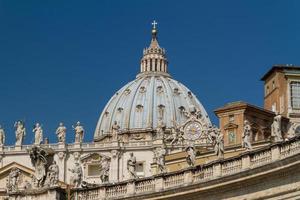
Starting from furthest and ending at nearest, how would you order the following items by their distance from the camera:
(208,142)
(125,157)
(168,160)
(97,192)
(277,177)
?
(125,157) → (208,142) → (168,160) → (97,192) → (277,177)

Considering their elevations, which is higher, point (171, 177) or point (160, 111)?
point (160, 111)

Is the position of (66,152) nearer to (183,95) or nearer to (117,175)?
(117,175)

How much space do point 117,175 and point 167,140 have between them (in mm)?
7507

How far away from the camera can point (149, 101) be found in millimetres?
183625

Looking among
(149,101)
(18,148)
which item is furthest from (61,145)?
(149,101)

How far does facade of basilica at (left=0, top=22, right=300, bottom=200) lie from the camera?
4472 cm

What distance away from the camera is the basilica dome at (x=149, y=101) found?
17600 centimetres

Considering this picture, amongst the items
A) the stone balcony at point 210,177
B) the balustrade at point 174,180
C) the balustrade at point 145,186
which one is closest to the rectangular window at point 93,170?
the stone balcony at point 210,177

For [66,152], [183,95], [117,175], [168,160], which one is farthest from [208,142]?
[183,95]

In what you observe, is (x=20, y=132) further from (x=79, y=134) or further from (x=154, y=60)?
(x=154, y=60)

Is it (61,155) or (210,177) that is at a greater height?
(61,155)

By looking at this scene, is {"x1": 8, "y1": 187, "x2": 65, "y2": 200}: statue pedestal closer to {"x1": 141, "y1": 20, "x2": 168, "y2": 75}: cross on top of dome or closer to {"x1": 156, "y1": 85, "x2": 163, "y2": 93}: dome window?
{"x1": 156, "y1": 85, "x2": 163, "y2": 93}: dome window

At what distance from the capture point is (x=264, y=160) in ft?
146

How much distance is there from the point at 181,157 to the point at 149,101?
108124 mm
